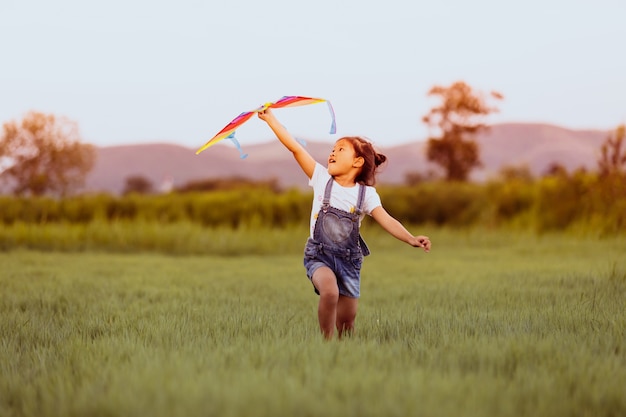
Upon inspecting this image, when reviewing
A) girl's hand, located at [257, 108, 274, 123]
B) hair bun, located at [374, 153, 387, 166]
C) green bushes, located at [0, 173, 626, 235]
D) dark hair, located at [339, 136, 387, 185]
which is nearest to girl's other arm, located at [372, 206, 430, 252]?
dark hair, located at [339, 136, 387, 185]

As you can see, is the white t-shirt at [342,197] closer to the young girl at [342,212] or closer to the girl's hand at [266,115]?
the young girl at [342,212]

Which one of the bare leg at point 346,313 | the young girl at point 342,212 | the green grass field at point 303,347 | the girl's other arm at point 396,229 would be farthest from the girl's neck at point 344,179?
the green grass field at point 303,347

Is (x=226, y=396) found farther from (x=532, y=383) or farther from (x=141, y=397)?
(x=532, y=383)

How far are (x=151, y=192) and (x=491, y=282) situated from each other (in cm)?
1251

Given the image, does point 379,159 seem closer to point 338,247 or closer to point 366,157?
point 366,157

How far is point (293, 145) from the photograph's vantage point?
5168mm

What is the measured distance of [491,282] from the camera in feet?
27.5

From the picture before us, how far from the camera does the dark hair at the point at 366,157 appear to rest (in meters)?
5.08

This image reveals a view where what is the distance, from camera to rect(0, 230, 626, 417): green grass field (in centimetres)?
310

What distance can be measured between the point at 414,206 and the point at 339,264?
46.3ft

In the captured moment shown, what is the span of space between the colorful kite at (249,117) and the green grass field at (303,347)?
128cm

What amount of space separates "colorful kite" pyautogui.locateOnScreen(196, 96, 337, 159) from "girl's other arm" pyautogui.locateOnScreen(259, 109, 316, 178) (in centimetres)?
13

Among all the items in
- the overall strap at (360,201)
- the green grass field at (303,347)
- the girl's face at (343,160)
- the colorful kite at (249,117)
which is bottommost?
the green grass field at (303,347)

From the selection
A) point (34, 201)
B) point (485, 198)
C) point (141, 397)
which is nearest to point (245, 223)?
point (34, 201)
